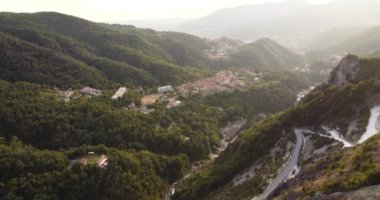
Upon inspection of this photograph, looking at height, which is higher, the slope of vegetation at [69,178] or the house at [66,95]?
the house at [66,95]

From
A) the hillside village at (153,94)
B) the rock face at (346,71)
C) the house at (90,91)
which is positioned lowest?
the hillside village at (153,94)

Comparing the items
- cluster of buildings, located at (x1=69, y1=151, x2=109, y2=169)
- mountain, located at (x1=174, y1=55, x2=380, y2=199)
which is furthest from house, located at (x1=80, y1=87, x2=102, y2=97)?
mountain, located at (x1=174, y1=55, x2=380, y2=199)

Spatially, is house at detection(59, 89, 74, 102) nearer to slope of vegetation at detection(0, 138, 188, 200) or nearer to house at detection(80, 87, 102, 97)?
house at detection(80, 87, 102, 97)

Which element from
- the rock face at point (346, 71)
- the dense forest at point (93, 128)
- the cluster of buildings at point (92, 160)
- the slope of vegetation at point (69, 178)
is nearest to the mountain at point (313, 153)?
the rock face at point (346, 71)

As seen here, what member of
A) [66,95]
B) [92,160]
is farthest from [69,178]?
[66,95]

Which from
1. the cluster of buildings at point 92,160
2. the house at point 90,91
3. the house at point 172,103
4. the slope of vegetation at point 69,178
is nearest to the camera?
the slope of vegetation at point 69,178

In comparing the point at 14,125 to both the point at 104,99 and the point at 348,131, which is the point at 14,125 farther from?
the point at 348,131

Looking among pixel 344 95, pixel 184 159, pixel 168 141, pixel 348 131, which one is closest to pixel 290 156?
pixel 348 131

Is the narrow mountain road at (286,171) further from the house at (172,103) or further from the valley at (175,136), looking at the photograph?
the house at (172,103)
